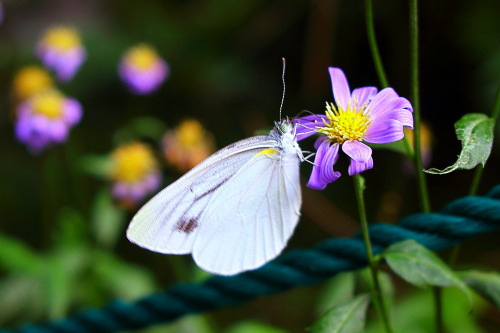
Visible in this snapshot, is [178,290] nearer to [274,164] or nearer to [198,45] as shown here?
[274,164]

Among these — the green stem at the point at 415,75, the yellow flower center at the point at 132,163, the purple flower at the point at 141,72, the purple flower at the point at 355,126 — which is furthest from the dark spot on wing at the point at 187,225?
the purple flower at the point at 141,72

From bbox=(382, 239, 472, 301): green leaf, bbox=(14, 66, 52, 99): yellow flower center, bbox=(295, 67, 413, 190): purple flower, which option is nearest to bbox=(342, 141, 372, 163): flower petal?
bbox=(295, 67, 413, 190): purple flower

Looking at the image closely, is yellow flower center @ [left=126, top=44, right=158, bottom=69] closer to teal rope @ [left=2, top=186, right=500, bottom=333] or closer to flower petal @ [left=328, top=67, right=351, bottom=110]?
teal rope @ [left=2, top=186, right=500, bottom=333]

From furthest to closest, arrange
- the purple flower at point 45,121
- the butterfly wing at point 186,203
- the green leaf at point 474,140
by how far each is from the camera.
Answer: the purple flower at point 45,121
the butterfly wing at point 186,203
the green leaf at point 474,140

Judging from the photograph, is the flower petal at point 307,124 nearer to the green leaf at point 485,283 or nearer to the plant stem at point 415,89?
the plant stem at point 415,89

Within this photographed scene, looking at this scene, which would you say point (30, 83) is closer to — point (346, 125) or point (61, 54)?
point (61, 54)

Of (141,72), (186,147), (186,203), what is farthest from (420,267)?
(141,72)
